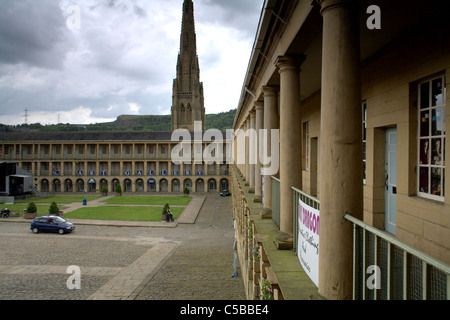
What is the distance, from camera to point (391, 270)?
8.64 ft

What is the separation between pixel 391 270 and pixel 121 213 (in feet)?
120

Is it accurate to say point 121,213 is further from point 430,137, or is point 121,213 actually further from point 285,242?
point 430,137

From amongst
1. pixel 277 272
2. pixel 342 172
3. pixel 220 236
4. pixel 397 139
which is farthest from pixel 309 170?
pixel 220 236

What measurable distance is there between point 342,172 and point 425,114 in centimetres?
270

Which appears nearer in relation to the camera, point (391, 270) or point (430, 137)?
point (391, 270)

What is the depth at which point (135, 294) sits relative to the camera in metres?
14.1

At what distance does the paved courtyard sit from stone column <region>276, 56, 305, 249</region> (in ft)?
30.3

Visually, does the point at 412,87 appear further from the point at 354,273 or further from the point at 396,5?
the point at 354,273

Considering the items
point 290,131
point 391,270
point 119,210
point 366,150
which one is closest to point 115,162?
point 119,210

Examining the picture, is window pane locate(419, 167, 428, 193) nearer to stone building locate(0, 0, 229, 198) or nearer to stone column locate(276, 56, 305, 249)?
stone column locate(276, 56, 305, 249)

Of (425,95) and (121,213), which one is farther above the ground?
(425,95)

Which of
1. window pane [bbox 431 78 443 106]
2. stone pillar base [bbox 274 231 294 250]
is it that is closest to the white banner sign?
stone pillar base [bbox 274 231 294 250]

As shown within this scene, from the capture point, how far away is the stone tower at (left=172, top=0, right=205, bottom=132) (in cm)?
8056

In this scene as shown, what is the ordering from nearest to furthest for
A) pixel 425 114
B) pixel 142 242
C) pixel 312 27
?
pixel 312 27
pixel 425 114
pixel 142 242
